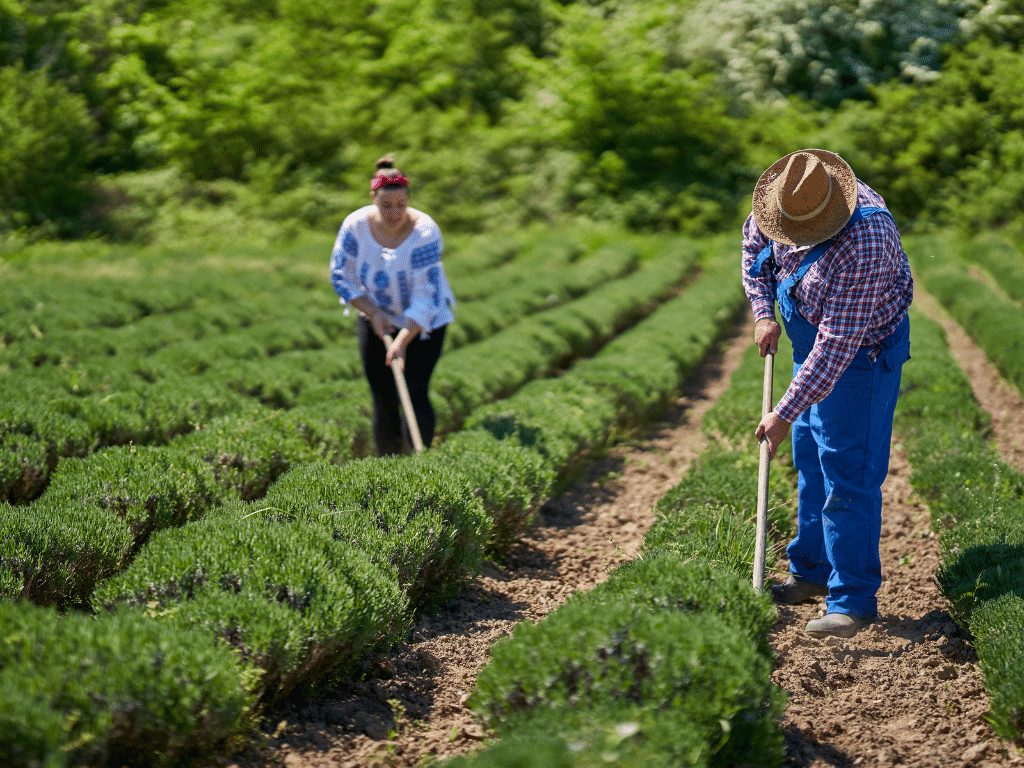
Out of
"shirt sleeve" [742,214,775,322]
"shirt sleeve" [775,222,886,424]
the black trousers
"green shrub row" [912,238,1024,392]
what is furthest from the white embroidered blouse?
"green shrub row" [912,238,1024,392]

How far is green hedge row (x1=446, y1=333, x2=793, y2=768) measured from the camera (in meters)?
2.72

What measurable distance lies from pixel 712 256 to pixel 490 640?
67.6 ft

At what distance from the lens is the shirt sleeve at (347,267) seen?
6.31 metres

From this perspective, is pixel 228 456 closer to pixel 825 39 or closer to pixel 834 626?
pixel 834 626

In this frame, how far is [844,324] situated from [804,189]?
58cm

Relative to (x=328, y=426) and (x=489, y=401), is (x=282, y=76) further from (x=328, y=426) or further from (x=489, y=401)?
(x=328, y=426)

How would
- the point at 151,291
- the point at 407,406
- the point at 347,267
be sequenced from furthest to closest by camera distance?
the point at 151,291
the point at 347,267
the point at 407,406

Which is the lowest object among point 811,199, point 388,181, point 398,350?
point 398,350

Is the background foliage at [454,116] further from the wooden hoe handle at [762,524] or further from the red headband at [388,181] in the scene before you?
the wooden hoe handle at [762,524]

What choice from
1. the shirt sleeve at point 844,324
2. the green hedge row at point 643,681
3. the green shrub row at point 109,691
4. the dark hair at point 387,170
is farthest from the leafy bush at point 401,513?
the dark hair at point 387,170

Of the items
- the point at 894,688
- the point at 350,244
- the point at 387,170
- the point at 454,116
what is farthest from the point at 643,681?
the point at 454,116

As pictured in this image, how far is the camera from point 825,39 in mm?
15461

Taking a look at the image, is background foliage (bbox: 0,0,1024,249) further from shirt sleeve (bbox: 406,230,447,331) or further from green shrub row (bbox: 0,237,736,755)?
green shrub row (bbox: 0,237,736,755)

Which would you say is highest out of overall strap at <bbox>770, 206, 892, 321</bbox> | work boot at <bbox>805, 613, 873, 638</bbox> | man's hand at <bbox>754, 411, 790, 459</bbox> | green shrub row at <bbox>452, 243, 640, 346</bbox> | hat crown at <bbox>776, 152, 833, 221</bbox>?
hat crown at <bbox>776, 152, 833, 221</bbox>
